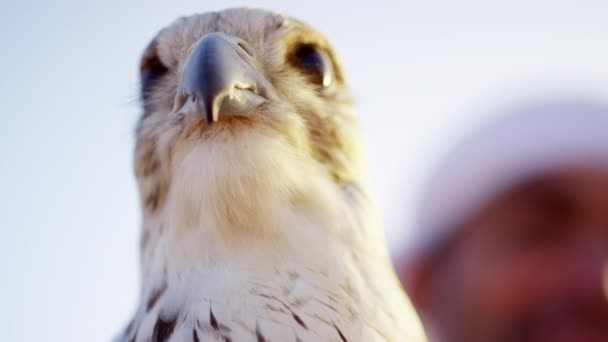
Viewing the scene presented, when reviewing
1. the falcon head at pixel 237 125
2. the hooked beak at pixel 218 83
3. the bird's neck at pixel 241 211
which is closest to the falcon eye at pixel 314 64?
the falcon head at pixel 237 125

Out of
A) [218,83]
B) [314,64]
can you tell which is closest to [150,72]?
[314,64]

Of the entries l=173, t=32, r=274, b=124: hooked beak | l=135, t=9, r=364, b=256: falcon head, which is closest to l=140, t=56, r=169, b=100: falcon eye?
l=135, t=9, r=364, b=256: falcon head

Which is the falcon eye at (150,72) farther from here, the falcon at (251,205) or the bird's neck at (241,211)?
the bird's neck at (241,211)

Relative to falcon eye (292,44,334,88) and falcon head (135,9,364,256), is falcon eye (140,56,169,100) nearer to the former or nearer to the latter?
falcon head (135,9,364,256)

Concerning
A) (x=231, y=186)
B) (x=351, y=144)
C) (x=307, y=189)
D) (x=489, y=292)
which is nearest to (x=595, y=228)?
(x=489, y=292)

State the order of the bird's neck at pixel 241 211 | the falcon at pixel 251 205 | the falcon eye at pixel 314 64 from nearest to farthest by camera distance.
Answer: the falcon at pixel 251 205 → the bird's neck at pixel 241 211 → the falcon eye at pixel 314 64

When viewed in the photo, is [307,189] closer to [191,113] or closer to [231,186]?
[231,186]

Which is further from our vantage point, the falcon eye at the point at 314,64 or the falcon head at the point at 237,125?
the falcon eye at the point at 314,64
